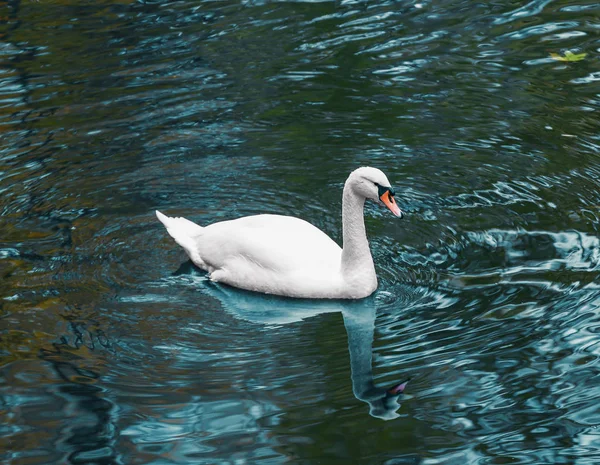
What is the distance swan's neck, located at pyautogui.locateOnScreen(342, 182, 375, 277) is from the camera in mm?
7699

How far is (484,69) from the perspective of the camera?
37.9 ft

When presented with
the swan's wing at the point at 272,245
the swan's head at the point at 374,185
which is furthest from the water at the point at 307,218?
the swan's head at the point at 374,185

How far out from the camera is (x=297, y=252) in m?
7.90

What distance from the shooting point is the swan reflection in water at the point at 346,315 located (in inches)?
254

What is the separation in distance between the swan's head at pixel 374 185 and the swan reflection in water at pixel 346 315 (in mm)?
798

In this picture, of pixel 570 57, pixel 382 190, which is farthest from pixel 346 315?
pixel 570 57

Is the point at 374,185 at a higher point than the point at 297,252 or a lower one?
higher

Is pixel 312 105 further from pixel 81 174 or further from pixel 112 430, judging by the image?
pixel 112 430

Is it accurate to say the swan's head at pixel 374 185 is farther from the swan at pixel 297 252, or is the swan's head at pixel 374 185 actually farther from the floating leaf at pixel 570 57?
the floating leaf at pixel 570 57

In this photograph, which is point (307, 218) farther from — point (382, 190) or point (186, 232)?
point (382, 190)

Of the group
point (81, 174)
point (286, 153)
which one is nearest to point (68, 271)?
point (81, 174)

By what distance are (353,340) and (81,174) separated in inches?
160

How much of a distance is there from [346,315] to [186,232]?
1.76 m

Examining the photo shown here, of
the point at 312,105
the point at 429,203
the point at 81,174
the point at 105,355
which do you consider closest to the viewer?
the point at 105,355
